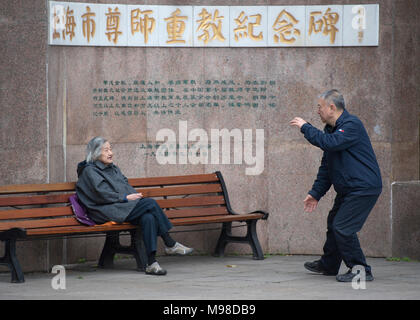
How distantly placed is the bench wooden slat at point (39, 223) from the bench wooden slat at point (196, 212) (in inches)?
48.9

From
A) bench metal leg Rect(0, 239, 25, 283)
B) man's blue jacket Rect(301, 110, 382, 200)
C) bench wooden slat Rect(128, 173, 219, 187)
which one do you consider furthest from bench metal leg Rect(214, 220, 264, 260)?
bench metal leg Rect(0, 239, 25, 283)

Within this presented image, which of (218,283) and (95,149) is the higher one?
(95,149)

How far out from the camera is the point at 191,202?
8547mm

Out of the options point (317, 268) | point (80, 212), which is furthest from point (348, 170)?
point (80, 212)

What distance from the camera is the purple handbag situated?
24.6ft

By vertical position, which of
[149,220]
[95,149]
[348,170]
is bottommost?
[149,220]

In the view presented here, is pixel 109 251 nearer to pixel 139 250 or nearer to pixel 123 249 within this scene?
pixel 123 249

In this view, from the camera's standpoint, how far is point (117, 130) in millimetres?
8797

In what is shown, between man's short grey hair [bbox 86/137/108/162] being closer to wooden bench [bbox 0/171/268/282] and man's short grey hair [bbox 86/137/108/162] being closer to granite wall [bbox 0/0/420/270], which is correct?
wooden bench [bbox 0/171/268/282]

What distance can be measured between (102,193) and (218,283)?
5.28 ft

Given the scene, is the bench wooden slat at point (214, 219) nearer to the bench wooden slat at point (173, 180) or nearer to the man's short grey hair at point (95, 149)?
the bench wooden slat at point (173, 180)

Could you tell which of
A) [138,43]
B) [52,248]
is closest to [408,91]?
[138,43]
